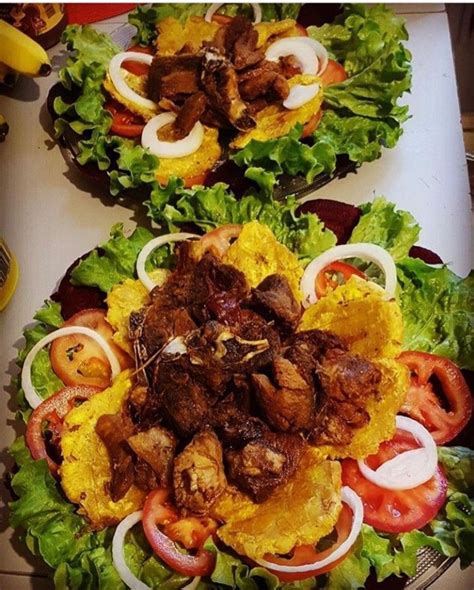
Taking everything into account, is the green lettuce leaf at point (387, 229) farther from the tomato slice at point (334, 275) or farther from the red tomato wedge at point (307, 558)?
the red tomato wedge at point (307, 558)

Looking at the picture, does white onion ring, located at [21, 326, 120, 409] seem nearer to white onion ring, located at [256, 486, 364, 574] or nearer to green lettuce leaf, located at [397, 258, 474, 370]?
white onion ring, located at [256, 486, 364, 574]

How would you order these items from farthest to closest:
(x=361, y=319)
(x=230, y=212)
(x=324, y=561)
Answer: (x=230, y=212) → (x=361, y=319) → (x=324, y=561)

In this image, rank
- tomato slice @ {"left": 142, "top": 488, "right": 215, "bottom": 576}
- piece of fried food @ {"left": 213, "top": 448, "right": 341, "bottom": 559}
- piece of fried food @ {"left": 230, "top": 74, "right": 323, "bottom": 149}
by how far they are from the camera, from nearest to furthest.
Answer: piece of fried food @ {"left": 213, "top": 448, "right": 341, "bottom": 559} < tomato slice @ {"left": 142, "top": 488, "right": 215, "bottom": 576} < piece of fried food @ {"left": 230, "top": 74, "right": 323, "bottom": 149}

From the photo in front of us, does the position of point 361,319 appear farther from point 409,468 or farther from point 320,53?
point 320,53

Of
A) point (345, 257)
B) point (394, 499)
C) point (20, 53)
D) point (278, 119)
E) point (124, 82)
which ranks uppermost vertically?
point (20, 53)

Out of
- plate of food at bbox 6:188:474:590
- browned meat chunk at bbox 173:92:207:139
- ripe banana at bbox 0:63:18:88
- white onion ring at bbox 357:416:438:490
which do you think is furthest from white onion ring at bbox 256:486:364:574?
ripe banana at bbox 0:63:18:88

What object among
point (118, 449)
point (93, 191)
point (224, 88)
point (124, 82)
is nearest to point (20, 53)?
point (124, 82)
